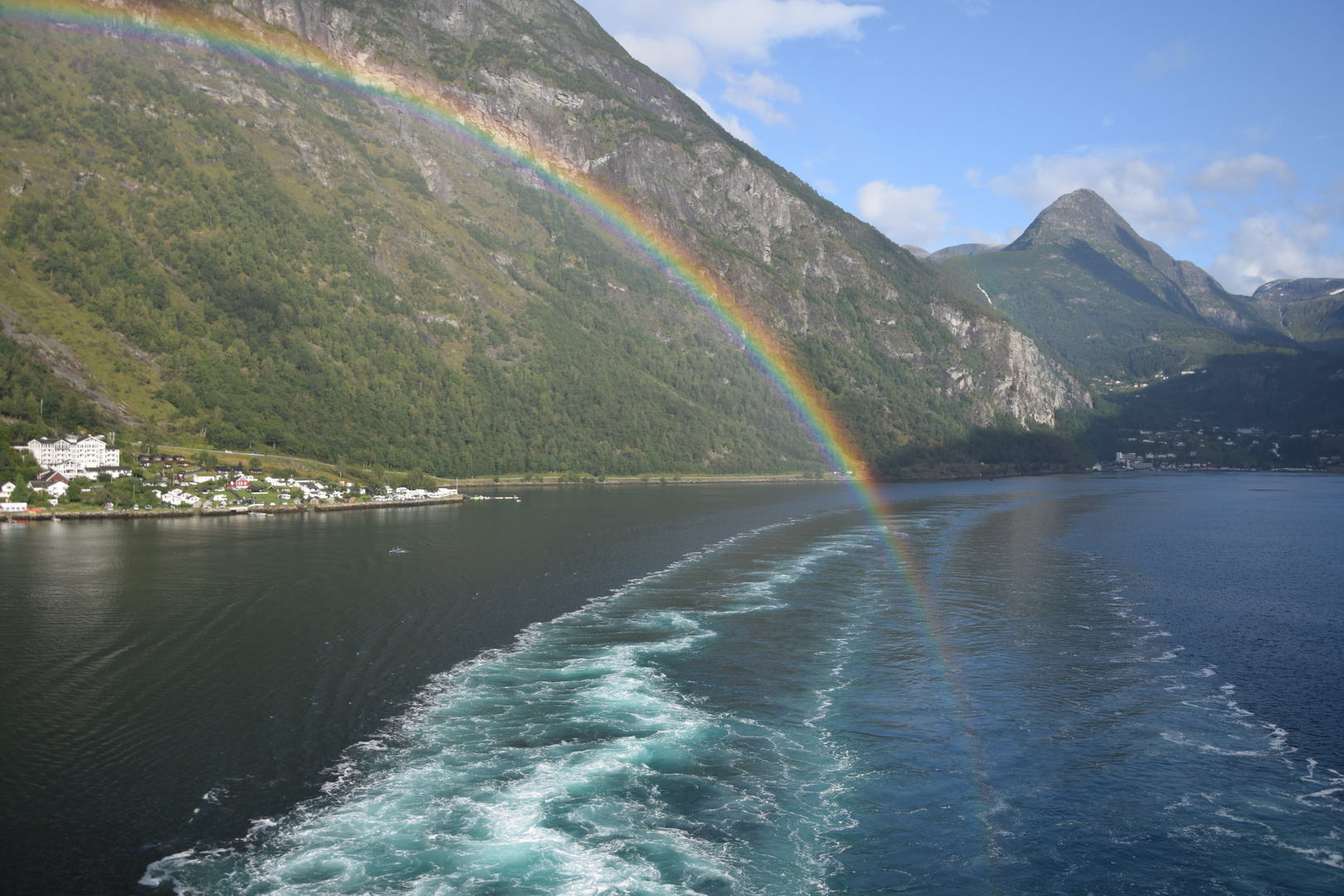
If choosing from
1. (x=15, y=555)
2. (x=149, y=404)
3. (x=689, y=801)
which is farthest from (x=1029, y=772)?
(x=149, y=404)

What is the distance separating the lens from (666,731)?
2677 cm

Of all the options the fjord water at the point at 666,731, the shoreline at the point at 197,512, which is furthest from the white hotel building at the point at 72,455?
the fjord water at the point at 666,731

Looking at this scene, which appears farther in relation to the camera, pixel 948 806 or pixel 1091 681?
pixel 1091 681

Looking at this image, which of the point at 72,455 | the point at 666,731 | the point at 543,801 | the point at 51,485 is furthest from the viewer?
the point at 72,455

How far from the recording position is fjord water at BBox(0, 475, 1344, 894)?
18.9 metres

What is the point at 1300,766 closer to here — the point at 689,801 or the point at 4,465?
the point at 689,801

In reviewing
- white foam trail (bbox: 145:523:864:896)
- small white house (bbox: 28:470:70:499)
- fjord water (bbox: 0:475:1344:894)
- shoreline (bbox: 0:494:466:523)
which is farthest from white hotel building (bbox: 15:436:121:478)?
white foam trail (bbox: 145:523:864:896)

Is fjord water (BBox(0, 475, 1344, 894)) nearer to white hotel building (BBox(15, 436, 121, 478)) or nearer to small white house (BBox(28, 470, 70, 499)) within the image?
small white house (BBox(28, 470, 70, 499))

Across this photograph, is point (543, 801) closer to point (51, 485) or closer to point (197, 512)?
point (197, 512)

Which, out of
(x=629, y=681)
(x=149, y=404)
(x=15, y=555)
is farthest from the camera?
(x=149, y=404)

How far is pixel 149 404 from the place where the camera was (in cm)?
13588

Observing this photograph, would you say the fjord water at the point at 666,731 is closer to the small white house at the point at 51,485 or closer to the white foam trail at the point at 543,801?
the white foam trail at the point at 543,801

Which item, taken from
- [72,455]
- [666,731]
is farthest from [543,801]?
[72,455]

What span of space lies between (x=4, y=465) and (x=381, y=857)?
110065mm
